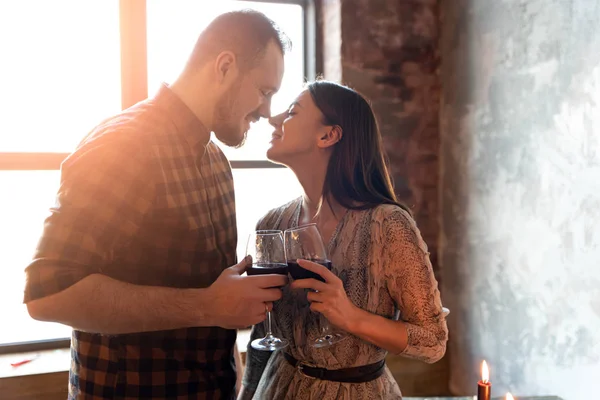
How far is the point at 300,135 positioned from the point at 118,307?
0.76 meters

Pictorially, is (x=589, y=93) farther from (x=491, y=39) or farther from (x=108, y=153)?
(x=108, y=153)

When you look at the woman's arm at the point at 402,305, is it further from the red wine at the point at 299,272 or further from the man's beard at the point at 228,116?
the man's beard at the point at 228,116

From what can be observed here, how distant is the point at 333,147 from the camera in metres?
1.57

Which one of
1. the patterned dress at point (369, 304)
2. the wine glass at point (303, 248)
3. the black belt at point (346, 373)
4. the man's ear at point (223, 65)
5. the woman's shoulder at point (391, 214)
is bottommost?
the black belt at point (346, 373)

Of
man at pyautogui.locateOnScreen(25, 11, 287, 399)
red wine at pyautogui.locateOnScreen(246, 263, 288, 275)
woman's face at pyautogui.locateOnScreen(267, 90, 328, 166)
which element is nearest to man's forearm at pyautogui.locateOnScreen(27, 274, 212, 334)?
man at pyautogui.locateOnScreen(25, 11, 287, 399)

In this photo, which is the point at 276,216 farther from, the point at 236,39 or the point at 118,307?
the point at 118,307

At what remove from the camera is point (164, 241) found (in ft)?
4.07

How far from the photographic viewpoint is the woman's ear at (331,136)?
1549 mm

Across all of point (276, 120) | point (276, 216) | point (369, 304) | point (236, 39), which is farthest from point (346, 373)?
point (236, 39)

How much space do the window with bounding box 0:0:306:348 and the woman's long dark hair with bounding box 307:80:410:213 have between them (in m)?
1.10

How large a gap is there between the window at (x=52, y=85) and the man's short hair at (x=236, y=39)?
100 centimetres

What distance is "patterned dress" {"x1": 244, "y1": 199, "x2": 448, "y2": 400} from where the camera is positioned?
4.18 ft

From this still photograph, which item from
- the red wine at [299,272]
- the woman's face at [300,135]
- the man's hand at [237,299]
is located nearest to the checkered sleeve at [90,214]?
the man's hand at [237,299]

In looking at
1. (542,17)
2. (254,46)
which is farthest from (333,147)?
(542,17)
